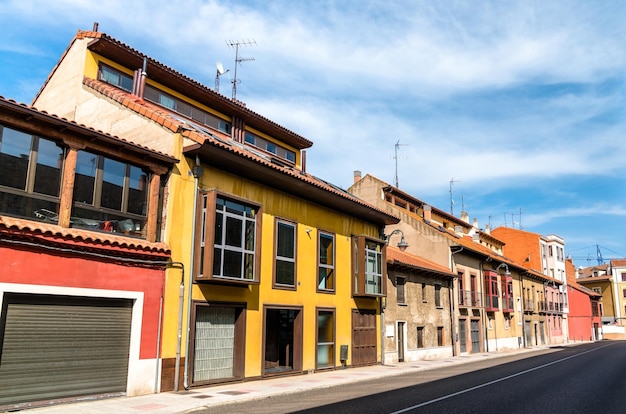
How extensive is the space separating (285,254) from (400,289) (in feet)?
33.4

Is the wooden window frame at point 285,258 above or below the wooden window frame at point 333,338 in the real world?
above

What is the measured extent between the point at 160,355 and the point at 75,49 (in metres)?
11.3

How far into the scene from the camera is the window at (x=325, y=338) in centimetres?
1905

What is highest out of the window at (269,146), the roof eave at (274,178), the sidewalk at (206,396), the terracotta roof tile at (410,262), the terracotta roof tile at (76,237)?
the window at (269,146)

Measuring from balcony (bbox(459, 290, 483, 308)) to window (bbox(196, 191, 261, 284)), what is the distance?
20.7m

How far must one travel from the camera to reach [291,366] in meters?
18.0

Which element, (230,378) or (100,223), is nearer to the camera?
(100,223)

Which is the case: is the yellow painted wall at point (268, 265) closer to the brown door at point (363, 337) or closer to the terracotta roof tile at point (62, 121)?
the brown door at point (363, 337)

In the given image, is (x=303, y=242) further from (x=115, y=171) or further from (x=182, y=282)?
(x=115, y=171)

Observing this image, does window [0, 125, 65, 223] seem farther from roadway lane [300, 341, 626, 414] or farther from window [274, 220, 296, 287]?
window [274, 220, 296, 287]

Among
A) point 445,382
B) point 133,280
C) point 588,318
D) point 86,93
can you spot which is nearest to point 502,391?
point 445,382

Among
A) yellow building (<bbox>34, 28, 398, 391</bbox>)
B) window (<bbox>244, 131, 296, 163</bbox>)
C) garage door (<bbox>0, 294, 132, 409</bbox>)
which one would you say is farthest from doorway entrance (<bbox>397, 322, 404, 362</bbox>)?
garage door (<bbox>0, 294, 132, 409</bbox>)

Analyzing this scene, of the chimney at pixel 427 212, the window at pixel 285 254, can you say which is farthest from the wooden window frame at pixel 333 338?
the chimney at pixel 427 212

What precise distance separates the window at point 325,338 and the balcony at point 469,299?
15159mm
